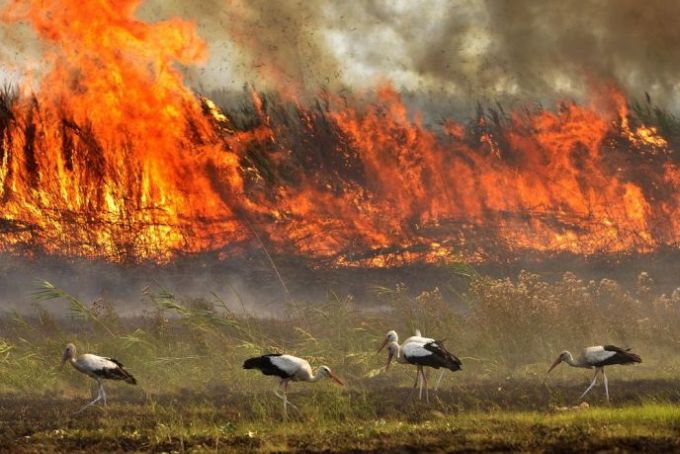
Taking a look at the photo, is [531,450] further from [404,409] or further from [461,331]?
[461,331]

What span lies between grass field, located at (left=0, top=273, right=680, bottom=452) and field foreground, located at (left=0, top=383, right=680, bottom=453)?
0.16ft

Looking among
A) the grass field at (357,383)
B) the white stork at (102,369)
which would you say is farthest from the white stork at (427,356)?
the white stork at (102,369)

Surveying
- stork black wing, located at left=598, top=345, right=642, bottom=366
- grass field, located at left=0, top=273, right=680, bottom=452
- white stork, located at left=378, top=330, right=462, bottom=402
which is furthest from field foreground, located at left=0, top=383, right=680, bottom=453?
stork black wing, located at left=598, top=345, right=642, bottom=366

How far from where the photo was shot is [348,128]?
41.7 metres

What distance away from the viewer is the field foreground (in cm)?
1402

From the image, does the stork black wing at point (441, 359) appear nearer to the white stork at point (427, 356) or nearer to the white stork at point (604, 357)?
the white stork at point (427, 356)

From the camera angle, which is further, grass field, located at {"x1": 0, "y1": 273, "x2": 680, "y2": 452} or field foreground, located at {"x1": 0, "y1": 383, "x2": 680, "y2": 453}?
grass field, located at {"x1": 0, "y1": 273, "x2": 680, "y2": 452}

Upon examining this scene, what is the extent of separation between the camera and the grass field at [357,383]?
14945mm

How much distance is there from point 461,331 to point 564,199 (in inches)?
644

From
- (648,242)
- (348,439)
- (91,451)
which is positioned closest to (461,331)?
(348,439)

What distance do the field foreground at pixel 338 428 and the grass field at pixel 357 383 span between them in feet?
0.16

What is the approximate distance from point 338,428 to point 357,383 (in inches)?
292

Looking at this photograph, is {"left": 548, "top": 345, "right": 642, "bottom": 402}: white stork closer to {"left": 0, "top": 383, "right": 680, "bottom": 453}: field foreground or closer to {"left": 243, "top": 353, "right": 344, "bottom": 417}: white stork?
{"left": 0, "top": 383, "right": 680, "bottom": 453}: field foreground

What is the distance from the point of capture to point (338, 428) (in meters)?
16.1
